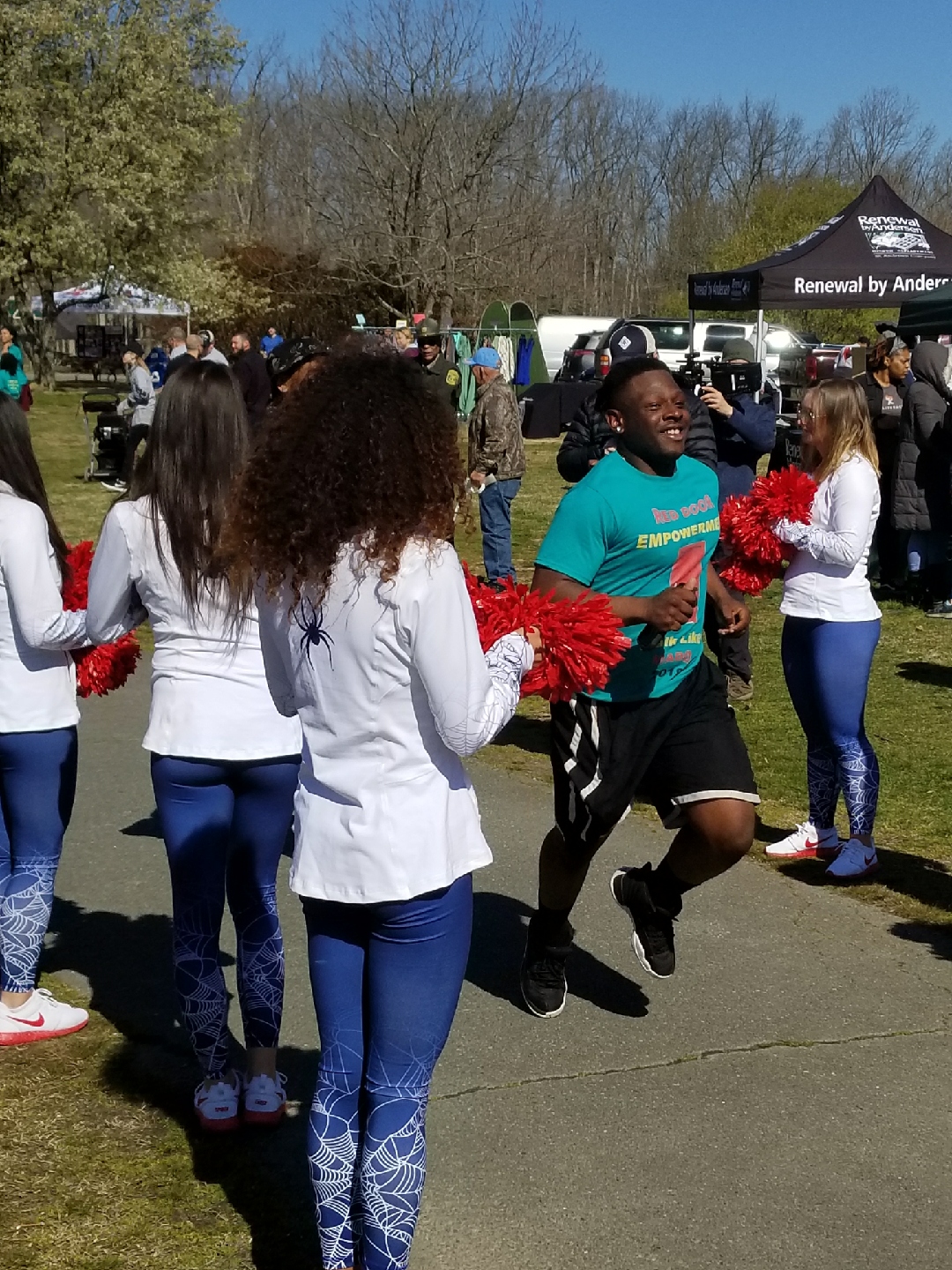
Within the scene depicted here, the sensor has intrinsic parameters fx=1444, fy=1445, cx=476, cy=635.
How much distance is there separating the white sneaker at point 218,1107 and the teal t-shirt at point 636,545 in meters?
1.46

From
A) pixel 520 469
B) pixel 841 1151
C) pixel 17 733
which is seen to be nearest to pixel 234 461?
pixel 17 733

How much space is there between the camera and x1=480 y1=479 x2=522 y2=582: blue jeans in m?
12.0

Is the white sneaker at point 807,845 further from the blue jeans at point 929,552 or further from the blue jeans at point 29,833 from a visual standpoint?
the blue jeans at point 929,552

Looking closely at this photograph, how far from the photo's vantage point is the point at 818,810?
592 cm

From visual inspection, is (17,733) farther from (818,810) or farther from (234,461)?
(818,810)

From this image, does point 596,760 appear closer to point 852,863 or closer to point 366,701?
point 366,701

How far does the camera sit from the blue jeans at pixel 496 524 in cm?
1196

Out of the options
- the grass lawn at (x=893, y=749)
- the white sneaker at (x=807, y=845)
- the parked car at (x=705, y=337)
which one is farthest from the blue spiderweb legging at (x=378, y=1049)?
the parked car at (x=705, y=337)

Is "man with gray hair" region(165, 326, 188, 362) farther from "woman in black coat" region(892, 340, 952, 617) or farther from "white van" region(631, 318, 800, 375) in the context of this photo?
"white van" region(631, 318, 800, 375)

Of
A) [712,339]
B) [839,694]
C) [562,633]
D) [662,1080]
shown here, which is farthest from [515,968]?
[712,339]

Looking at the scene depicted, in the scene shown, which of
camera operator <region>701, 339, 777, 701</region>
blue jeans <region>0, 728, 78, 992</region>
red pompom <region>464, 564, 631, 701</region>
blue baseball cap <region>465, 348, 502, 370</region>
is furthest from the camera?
blue baseball cap <region>465, 348, 502, 370</region>

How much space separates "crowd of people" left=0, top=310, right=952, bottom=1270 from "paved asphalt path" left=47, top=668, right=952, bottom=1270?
0.24 metres

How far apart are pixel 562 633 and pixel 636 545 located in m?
0.93

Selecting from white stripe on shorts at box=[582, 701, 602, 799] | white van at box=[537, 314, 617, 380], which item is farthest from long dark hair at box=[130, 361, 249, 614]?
white van at box=[537, 314, 617, 380]
